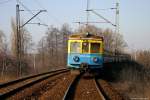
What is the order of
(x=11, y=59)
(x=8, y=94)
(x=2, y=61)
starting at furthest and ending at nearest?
(x=11, y=59) < (x=2, y=61) < (x=8, y=94)

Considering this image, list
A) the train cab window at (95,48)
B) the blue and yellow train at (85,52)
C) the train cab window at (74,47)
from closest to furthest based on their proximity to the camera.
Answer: the blue and yellow train at (85,52) → the train cab window at (95,48) → the train cab window at (74,47)

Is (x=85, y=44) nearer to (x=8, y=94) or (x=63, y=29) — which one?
(x=8, y=94)

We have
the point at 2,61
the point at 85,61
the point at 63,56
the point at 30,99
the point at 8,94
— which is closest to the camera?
the point at 30,99

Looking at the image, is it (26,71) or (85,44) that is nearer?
(85,44)

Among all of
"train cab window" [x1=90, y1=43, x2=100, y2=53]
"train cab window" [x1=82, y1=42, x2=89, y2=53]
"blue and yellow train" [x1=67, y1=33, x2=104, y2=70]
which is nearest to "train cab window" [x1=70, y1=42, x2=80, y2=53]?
"blue and yellow train" [x1=67, y1=33, x2=104, y2=70]

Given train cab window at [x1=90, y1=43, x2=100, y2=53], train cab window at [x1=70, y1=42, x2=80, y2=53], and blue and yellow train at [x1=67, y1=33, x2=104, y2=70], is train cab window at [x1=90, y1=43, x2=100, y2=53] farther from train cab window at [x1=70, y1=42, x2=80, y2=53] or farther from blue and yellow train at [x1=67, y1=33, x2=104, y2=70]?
train cab window at [x1=70, y1=42, x2=80, y2=53]

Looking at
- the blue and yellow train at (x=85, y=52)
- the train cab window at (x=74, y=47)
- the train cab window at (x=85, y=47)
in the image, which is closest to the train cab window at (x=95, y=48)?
the blue and yellow train at (x=85, y=52)

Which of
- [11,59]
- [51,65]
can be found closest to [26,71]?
[11,59]

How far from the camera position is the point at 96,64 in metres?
22.6

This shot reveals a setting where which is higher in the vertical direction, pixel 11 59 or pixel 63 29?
pixel 63 29

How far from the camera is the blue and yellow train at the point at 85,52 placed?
74.2 ft

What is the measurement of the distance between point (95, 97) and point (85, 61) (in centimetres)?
963

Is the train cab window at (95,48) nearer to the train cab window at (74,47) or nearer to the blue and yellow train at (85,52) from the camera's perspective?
the blue and yellow train at (85,52)

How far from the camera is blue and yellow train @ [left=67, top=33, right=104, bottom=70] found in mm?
22609
